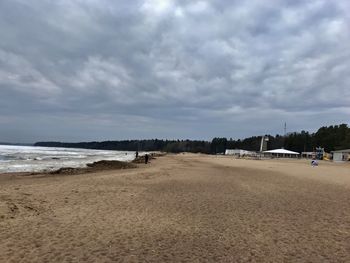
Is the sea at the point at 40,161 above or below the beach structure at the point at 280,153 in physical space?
below

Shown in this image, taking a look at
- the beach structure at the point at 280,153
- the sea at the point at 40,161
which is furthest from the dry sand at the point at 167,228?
the beach structure at the point at 280,153

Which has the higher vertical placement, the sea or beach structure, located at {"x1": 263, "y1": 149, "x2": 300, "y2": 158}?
beach structure, located at {"x1": 263, "y1": 149, "x2": 300, "y2": 158}

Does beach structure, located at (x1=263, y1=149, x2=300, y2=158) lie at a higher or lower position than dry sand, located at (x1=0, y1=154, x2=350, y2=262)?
higher

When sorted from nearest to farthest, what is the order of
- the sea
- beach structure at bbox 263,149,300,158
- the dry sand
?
the dry sand
the sea
beach structure at bbox 263,149,300,158

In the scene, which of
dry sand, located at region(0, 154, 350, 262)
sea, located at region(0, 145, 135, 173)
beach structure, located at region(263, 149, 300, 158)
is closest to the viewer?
dry sand, located at region(0, 154, 350, 262)

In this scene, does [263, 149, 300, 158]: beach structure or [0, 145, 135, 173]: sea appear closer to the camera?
[0, 145, 135, 173]: sea

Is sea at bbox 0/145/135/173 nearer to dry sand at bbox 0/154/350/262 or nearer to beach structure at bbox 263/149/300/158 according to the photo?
dry sand at bbox 0/154/350/262

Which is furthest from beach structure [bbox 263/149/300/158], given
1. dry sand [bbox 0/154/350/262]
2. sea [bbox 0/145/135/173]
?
dry sand [bbox 0/154/350/262]

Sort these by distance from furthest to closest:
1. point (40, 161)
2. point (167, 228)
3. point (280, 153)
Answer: point (280, 153), point (40, 161), point (167, 228)

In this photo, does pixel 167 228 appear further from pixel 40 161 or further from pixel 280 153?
pixel 280 153

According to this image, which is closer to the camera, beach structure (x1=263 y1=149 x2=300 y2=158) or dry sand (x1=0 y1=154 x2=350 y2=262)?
dry sand (x1=0 y1=154 x2=350 y2=262)

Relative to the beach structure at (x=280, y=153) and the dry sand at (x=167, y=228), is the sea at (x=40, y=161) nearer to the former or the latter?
the dry sand at (x=167, y=228)

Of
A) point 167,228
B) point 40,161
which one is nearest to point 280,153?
point 40,161

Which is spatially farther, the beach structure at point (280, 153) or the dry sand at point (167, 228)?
the beach structure at point (280, 153)
